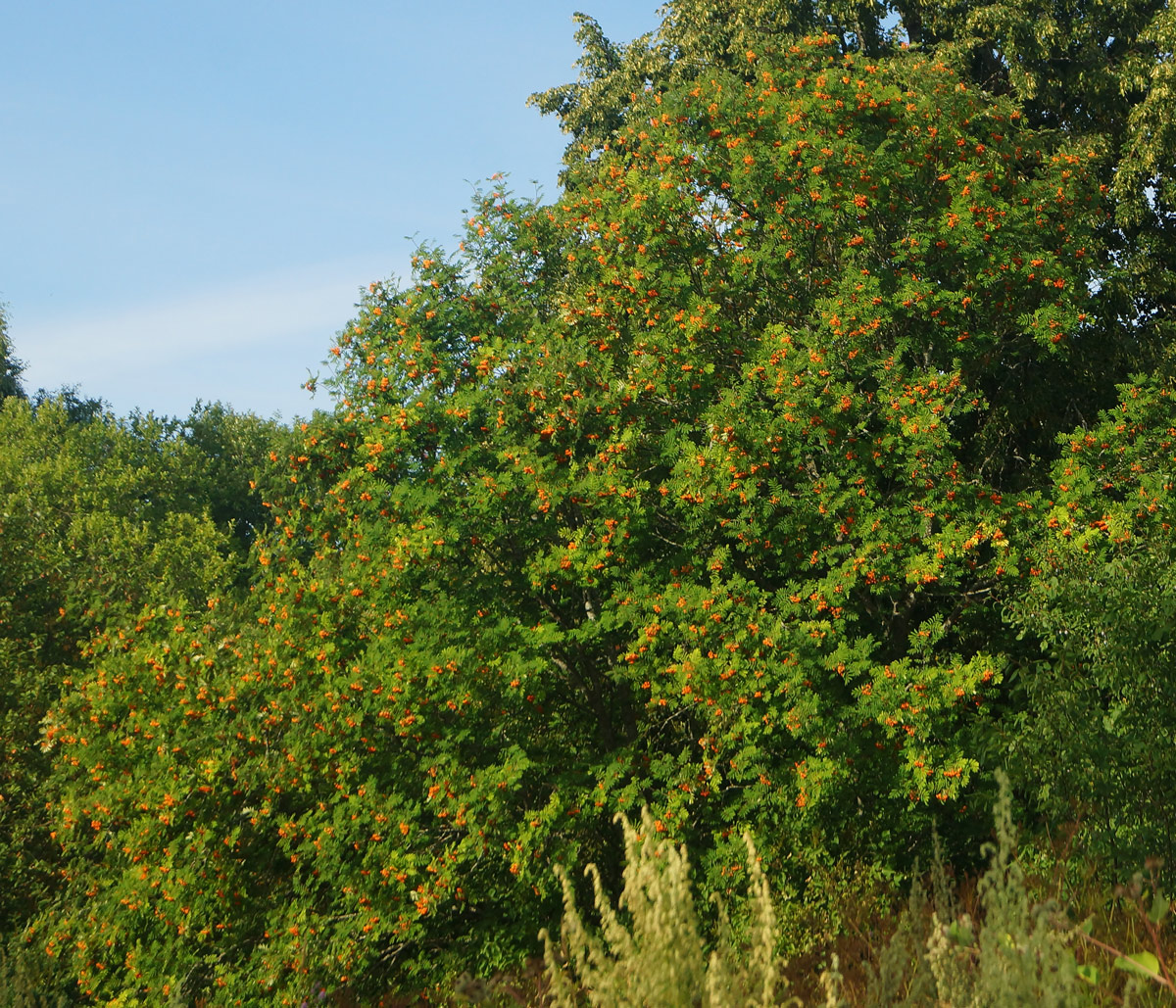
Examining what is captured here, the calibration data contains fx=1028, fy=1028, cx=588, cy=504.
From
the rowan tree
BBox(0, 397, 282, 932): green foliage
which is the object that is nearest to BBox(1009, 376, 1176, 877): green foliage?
the rowan tree

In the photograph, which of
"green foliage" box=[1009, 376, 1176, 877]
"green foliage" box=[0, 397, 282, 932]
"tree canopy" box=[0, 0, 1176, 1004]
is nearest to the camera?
"green foliage" box=[1009, 376, 1176, 877]

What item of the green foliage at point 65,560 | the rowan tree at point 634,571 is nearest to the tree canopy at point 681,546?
the rowan tree at point 634,571

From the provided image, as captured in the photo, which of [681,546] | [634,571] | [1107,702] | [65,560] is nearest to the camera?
[1107,702]

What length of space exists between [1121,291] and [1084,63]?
4314 mm

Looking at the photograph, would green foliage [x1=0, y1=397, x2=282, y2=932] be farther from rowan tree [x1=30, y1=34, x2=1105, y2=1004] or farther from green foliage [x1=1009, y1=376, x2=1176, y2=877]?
green foliage [x1=1009, y1=376, x2=1176, y2=877]

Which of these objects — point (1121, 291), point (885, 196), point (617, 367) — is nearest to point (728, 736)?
point (617, 367)

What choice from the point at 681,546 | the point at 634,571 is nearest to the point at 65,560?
the point at 634,571

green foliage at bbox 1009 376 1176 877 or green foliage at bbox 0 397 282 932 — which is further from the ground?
green foliage at bbox 0 397 282 932

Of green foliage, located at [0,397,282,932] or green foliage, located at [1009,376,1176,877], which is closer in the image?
green foliage, located at [1009,376,1176,877]

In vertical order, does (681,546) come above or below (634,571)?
above

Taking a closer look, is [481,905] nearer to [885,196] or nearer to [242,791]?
[242,791]

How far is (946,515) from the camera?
11.4 m

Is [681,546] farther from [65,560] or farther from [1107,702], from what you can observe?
[65,560]

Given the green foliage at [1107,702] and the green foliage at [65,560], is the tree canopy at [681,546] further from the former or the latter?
the green foliage at [65,560]
